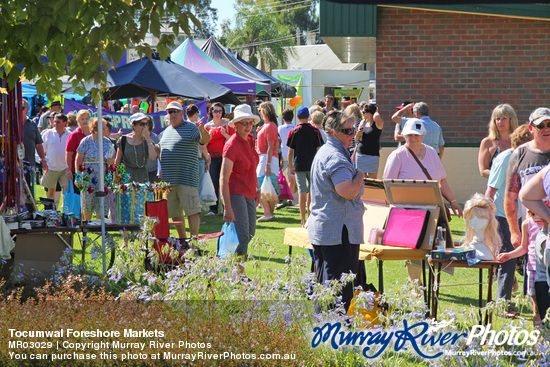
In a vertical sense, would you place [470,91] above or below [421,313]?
above

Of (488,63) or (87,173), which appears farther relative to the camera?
(488,63)

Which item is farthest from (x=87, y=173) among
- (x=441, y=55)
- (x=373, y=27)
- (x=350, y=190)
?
(x=441, y=55)

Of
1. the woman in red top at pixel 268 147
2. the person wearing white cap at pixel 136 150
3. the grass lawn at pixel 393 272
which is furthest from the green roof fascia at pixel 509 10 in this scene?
the person wearing white cap at pixel 136 150

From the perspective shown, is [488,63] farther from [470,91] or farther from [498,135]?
[498,135]

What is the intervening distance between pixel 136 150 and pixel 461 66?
7.56 metres

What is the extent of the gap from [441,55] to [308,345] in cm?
1083

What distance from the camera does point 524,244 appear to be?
17.7 feet

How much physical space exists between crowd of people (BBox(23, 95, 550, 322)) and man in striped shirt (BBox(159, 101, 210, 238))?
13 millimetres

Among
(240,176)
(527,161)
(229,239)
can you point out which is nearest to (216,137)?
(240,176)

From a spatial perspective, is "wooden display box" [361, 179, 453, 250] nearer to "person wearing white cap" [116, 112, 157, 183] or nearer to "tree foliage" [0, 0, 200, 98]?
"tree foliage" [0, 0, 200, 98]

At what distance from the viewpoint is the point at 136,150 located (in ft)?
31.3

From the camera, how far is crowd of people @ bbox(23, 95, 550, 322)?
5367 mm

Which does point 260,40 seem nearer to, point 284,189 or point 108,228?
point 284,189

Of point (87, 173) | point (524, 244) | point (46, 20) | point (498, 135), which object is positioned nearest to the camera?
point (46, 20)
